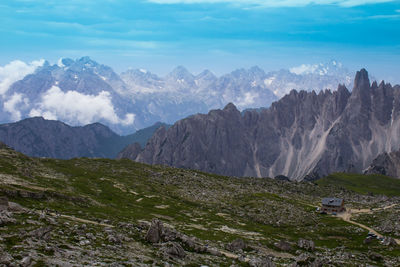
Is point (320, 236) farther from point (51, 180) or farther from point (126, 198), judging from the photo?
point (51, 180)

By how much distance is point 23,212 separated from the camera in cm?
5584

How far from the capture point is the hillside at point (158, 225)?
1737 inches

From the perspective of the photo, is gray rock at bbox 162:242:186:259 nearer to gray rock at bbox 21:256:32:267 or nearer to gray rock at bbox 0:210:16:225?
gray rock at bbox 21:256:32:267

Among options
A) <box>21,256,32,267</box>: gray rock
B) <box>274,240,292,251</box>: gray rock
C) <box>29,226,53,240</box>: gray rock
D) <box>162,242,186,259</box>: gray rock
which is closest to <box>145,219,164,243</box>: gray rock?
<box>162,242,186,259</box>: gray rock

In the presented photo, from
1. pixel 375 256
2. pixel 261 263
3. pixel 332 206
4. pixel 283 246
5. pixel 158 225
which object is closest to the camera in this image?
pixel 261 263

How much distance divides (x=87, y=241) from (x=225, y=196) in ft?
340

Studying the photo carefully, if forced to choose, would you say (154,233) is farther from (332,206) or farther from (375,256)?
(332,206)

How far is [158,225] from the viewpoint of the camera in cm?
5606

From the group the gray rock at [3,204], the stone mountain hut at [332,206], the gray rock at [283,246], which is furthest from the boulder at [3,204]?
the stone mountain hut at [332,206]

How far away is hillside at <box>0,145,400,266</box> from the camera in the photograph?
44125 mm

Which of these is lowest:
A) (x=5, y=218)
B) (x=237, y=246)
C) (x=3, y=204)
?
(x=237, y=246)

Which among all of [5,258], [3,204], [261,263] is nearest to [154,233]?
[261,263]

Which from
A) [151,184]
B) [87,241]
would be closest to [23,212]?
[87,241]

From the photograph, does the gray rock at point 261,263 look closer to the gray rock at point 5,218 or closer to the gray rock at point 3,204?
the gray rock at point 5,218
